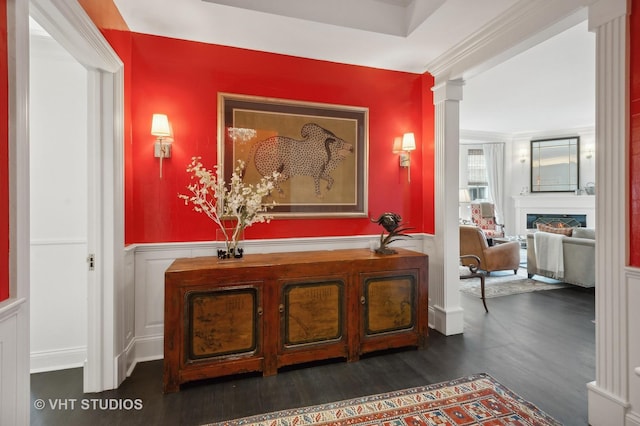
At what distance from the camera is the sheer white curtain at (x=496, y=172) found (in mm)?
8453

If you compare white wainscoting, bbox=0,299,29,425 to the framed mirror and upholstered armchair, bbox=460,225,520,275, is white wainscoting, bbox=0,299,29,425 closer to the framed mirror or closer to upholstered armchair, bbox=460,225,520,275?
upholstered armchair, bbox=460,225,520,275

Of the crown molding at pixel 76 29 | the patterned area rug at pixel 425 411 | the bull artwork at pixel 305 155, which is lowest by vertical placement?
the patterned area rug at pixel 425 411

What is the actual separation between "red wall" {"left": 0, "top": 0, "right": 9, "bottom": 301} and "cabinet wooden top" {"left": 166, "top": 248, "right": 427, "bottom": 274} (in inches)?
40.0

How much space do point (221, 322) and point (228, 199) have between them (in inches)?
37.4

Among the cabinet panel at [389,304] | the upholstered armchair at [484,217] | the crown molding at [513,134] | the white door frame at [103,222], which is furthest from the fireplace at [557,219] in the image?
the white door frame at [103,222]

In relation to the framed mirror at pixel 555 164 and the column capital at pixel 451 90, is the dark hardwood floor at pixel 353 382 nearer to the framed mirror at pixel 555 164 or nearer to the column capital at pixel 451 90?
the column capital at pixel 451 90

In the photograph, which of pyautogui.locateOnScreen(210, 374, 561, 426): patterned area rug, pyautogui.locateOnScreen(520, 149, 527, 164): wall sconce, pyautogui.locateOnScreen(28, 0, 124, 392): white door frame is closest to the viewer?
pyautogui.locateOnScreen(210, 374, 561, 426): patterned area rug

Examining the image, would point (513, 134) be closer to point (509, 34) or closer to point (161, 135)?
point (509, 34)

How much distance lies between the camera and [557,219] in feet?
26.2

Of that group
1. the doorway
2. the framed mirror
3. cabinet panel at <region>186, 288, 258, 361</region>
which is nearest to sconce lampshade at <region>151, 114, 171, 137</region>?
the doorway

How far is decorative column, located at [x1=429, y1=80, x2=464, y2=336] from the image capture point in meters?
3.17

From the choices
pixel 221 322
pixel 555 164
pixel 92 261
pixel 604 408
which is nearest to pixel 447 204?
pixel 604 408

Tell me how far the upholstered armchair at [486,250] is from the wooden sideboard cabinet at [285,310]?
2817mm

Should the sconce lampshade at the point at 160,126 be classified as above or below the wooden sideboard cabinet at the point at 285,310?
above
